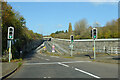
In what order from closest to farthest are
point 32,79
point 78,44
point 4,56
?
point 32,79 → point 4,56 → point 78,44

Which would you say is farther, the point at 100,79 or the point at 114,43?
the point at 114,43

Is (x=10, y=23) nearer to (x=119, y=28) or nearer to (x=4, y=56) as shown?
(x=4, y=56)

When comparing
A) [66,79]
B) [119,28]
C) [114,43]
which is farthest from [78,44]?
[66,79]

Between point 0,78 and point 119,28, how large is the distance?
17.1m

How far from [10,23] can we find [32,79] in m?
17.0

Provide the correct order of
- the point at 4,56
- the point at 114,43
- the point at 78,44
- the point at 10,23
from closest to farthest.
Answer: the point at 4,56 < the point at 10,23 < the point at 114,43 < the point at 78,44

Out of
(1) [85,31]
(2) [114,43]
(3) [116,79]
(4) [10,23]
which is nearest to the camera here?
(3) [116,79]

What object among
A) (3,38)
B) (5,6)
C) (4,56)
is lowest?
(4,56)

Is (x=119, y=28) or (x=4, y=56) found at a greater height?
(x=119, y=28)

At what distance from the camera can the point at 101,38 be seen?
4806 cm

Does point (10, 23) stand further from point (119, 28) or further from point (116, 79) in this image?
point (116, 79)

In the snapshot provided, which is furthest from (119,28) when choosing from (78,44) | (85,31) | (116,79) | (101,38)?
(85,31)

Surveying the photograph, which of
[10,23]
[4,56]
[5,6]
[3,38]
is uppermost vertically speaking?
[5,6]

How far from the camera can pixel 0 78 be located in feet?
25.6
